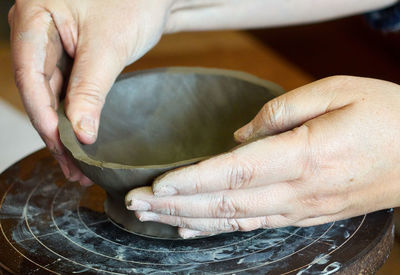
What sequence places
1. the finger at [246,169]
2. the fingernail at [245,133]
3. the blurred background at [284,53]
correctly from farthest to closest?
1. the blurred background at [284,53]
2. the fingernail at [245,133]
3. the finger at [246,169]

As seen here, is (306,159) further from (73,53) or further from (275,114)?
(73,53)

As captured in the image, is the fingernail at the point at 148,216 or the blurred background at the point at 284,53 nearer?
the fingernail at the point at 148,216

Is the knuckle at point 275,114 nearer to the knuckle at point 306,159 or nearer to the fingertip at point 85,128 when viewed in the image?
the knuckle at point 306,159

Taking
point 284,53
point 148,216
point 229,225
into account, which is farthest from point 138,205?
point 284,53

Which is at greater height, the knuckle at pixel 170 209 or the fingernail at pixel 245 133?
the fingernail at pixel 245 133

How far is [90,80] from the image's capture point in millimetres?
935

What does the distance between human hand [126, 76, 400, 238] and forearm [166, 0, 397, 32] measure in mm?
620

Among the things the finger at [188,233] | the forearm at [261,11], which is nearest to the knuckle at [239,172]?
the finger at [188,233]

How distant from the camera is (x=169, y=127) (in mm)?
1122

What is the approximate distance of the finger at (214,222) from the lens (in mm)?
801

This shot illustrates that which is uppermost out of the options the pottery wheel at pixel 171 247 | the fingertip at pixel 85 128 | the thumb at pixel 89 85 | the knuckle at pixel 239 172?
the thumb at pixel 89 85

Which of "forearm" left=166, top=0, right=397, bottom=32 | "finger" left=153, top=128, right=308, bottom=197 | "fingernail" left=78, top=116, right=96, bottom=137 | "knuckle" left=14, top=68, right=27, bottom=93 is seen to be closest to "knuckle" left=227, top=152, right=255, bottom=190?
"finger" left=153, top=128, right=308, bottom=197

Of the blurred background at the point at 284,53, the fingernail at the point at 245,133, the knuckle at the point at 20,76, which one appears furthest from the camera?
the blurred background at the point at 284,53

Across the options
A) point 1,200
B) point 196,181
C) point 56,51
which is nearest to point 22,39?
point 56,51
